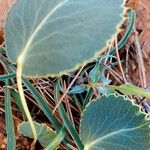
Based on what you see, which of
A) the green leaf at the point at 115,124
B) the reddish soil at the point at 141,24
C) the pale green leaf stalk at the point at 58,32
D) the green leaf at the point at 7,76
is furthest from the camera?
the reddish soil at the point at 141,24

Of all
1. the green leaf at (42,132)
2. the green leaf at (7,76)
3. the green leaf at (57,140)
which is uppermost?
the green leaf at (7,76)

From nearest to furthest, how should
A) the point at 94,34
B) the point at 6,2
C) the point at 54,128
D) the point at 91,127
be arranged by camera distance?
the point at 94,34
the point at 91,127
the point at 54,128
the point at 6,2

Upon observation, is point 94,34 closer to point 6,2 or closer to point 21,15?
point 21,15

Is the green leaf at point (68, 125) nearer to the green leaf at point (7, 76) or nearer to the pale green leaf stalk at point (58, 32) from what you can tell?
the green leaf at point (7, 76)

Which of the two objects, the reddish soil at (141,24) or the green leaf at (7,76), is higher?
the green leaf at (7,76)

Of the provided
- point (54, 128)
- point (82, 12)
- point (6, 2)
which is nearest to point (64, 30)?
point (82, 12)

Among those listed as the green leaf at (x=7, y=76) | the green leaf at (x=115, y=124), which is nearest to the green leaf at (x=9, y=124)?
the green leaf at (x=7, y=76)
